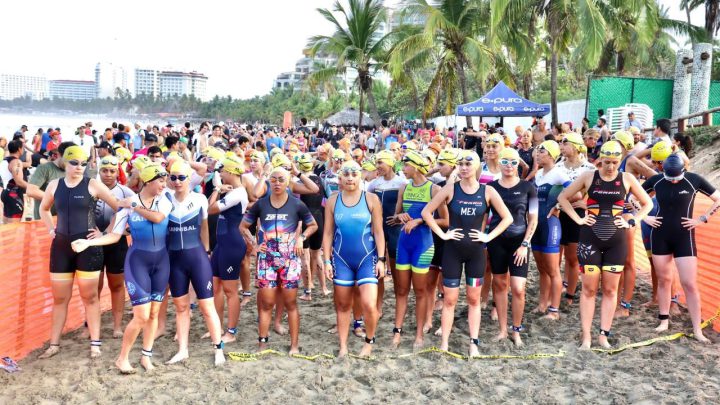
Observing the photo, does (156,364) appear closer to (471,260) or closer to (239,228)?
(239,228)

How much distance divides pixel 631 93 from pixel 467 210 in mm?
15613

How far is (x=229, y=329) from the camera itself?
548cm

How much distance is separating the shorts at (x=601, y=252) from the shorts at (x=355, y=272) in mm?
1944

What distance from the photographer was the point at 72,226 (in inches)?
195

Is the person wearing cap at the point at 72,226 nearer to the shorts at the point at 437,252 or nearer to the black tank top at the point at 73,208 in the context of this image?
the black tank top at the point at 73,208

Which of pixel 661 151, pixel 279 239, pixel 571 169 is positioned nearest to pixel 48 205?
pixel 279 239

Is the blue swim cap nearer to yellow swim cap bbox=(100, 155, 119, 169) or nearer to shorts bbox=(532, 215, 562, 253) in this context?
shorts bbox=(532, 215, 562, 253)

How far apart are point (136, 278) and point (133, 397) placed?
921 mm

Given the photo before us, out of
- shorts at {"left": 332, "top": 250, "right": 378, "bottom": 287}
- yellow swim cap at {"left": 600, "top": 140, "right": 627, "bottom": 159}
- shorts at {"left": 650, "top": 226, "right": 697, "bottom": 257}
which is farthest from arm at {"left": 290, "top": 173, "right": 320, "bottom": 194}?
shorts at {"left": 650, "top": 226, "right": 697, "bottom": 257}

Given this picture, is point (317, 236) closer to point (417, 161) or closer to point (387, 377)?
point (417, 161)

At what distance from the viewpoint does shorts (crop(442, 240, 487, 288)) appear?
5.04 m

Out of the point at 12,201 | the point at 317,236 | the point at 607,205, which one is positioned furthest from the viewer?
the point at 12,201

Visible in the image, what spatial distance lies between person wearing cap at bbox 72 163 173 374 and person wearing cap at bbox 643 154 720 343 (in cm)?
448

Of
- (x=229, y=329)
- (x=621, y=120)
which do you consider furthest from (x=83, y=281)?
(x=621, y=120)
